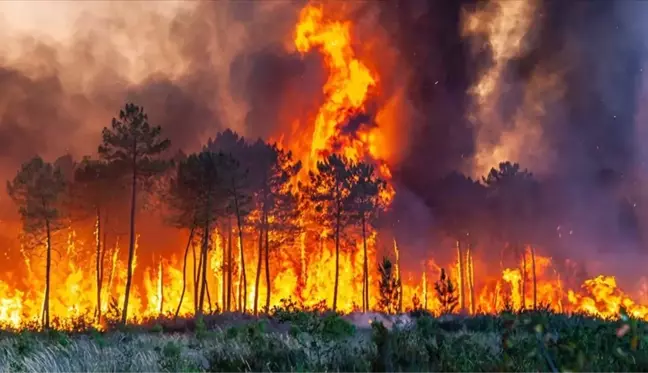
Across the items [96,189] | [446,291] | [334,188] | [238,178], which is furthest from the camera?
[334,188]

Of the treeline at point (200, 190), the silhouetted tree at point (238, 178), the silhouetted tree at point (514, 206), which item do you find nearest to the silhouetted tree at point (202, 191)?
the treeline at point (200, 190)

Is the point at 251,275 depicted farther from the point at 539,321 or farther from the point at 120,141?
the point at 539,321

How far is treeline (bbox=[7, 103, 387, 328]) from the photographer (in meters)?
42.8

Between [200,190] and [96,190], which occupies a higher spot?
[96,190]

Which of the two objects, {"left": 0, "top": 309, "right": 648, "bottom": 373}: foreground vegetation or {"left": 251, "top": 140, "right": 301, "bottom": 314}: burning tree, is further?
{"left": 251, "top": 140, "right": 301, "bottom": 314}: burning tree

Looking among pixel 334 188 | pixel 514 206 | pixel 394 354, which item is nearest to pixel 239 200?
pixel 334 188

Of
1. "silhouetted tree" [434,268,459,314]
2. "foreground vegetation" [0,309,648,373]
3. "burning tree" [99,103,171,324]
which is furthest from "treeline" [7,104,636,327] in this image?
"foreground vegetation" [0,309,648,373]

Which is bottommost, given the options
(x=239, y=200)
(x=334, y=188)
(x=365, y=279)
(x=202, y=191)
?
(x=365, y=279)

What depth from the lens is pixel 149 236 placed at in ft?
243

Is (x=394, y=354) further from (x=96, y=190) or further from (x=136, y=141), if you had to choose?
(x=96, y=190)

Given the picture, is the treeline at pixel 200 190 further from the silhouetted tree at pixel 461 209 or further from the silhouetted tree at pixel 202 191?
the silhouetted tree at pixel 461 209

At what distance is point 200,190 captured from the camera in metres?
44.9

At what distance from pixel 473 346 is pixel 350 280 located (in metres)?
53.5

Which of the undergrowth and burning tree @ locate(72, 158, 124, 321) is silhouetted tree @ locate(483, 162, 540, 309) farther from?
the undergrowth
